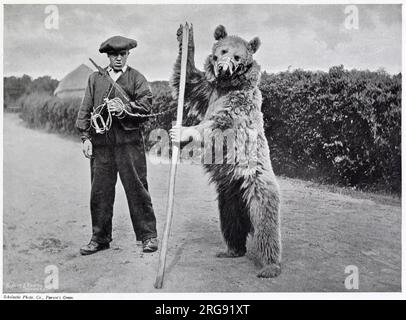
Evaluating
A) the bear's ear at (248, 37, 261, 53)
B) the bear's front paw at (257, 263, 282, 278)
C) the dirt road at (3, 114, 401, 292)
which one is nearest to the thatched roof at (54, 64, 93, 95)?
the dirt road at (3, 114, 401, 292)

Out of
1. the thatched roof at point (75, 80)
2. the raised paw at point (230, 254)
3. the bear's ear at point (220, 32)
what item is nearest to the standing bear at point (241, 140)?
the bear's ear at point (220, 32)

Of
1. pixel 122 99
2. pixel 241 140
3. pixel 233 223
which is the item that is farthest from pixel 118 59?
pixel 233 223

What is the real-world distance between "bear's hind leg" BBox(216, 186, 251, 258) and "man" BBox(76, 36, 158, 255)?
0.89m

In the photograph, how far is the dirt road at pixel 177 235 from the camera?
228 inches

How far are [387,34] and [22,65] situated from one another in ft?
15.9

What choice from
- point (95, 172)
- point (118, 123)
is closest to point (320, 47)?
point (118, 123)

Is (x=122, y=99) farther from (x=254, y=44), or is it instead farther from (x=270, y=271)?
(x=270, y=271)

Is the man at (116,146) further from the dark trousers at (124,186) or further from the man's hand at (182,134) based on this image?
the man's hand at (182,134)

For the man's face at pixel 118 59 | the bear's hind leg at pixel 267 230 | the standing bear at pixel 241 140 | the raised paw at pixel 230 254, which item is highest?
the man's face at pixel 118 59

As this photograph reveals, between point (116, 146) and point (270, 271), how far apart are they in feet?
7.67

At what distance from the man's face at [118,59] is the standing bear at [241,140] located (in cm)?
85

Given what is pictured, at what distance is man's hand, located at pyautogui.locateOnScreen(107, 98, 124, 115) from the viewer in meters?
5.81

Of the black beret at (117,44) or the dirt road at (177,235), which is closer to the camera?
the dirt road at (177,235)

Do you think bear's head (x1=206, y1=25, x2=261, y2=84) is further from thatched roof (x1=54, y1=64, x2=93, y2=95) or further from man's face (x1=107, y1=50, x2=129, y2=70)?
thatched roof (x1=54, y1=64, x2=93, y2=95)
